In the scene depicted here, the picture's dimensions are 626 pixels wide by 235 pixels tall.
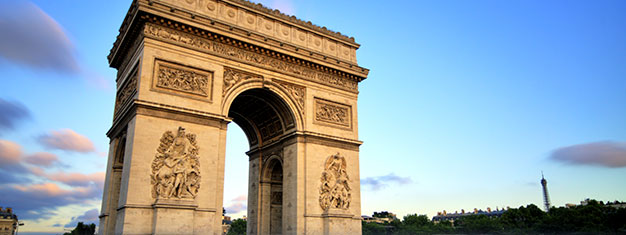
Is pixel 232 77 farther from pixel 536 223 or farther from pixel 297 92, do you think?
pixel 536 223

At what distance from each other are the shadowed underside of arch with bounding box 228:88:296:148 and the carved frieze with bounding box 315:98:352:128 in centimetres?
161

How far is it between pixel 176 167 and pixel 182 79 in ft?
12.0

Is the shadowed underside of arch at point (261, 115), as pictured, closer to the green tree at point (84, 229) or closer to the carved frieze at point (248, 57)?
the carved frieze at point (248, 57)

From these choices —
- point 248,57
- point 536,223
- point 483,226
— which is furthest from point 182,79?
point 483,226

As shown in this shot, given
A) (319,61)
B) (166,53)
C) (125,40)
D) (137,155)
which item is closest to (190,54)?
(166,53)

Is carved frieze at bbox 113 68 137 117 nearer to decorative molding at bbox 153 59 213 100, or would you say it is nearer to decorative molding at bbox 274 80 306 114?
decorative molding at bbox 153 59 213 100

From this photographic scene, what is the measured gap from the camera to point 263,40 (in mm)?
20641

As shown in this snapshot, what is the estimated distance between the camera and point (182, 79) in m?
18.3

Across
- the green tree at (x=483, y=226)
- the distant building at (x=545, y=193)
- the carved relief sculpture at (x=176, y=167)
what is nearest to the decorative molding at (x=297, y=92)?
the carved relief sculpture at (x=176, y=167)

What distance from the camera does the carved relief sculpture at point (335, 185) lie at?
68.3 ft

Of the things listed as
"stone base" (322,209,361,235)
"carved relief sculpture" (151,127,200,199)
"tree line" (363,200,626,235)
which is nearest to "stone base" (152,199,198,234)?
"carved relief sculpture" (151,127,200,199)

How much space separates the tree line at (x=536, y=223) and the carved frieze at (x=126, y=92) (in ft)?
176

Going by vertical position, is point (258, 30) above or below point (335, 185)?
above

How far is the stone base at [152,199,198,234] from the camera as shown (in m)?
16.0
